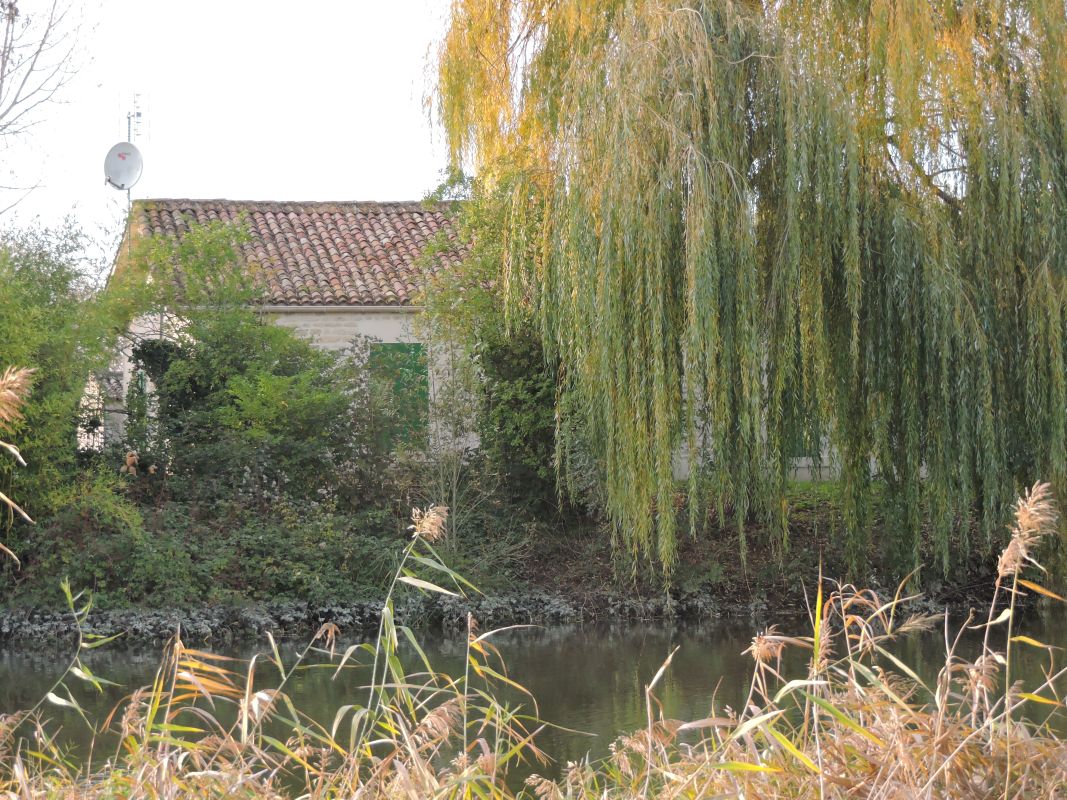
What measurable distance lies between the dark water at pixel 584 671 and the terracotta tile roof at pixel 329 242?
6090 mm

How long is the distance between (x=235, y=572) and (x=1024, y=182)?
7781 mm

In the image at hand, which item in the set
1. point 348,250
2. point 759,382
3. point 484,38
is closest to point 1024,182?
point 759,382

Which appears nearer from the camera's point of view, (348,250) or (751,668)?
(751,668)

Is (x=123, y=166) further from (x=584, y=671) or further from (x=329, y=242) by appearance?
(x=584, y=671)

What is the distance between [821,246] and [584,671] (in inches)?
146

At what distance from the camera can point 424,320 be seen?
1296cm

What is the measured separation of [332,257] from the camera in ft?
56.5

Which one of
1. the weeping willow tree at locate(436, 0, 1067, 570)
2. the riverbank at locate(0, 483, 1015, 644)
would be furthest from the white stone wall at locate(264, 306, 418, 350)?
the weeping willow tree at locate(436, 0, 1067, 570)

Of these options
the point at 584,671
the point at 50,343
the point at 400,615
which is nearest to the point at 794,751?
the point at 584,671

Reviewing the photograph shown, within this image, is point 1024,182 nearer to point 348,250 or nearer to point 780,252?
point 780,252

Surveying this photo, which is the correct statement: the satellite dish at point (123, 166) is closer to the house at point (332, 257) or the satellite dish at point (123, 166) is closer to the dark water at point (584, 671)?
the house at point (332, 257)

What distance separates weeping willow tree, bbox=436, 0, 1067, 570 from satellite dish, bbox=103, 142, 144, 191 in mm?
9215

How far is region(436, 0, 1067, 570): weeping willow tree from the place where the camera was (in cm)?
855

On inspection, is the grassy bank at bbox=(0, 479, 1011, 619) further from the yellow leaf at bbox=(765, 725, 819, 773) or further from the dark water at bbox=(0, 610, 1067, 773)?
the yellow leaf at bbox=(765, 725, 819, 773)
